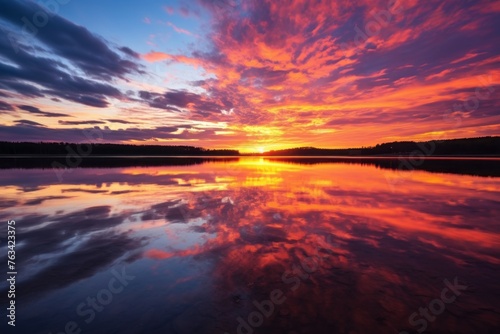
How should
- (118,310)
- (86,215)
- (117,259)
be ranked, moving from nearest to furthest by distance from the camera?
(118,310), (117,259), (86,215)

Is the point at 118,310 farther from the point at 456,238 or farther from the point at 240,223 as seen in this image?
the point at 456,238

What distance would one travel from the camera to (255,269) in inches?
255

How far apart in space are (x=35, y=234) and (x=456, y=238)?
14903 mm

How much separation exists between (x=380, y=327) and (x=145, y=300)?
4449mm

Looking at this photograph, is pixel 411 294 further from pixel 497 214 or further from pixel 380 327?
pixel 497 214

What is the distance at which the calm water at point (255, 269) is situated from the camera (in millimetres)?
4516

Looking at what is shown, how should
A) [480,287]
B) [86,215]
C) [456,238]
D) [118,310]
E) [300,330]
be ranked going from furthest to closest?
[86,215], [456,238], [480,287], [118,310], [300,330]

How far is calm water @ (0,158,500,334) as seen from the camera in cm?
452

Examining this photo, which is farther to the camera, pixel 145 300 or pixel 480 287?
pixel 480 287

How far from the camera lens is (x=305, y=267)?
258 inches

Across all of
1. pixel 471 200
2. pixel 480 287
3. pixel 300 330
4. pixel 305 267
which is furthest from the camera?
pixel 471 200

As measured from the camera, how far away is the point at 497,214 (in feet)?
38.4

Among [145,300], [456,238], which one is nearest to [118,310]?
[145,300]

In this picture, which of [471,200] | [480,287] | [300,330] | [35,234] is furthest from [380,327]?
[471,200]
